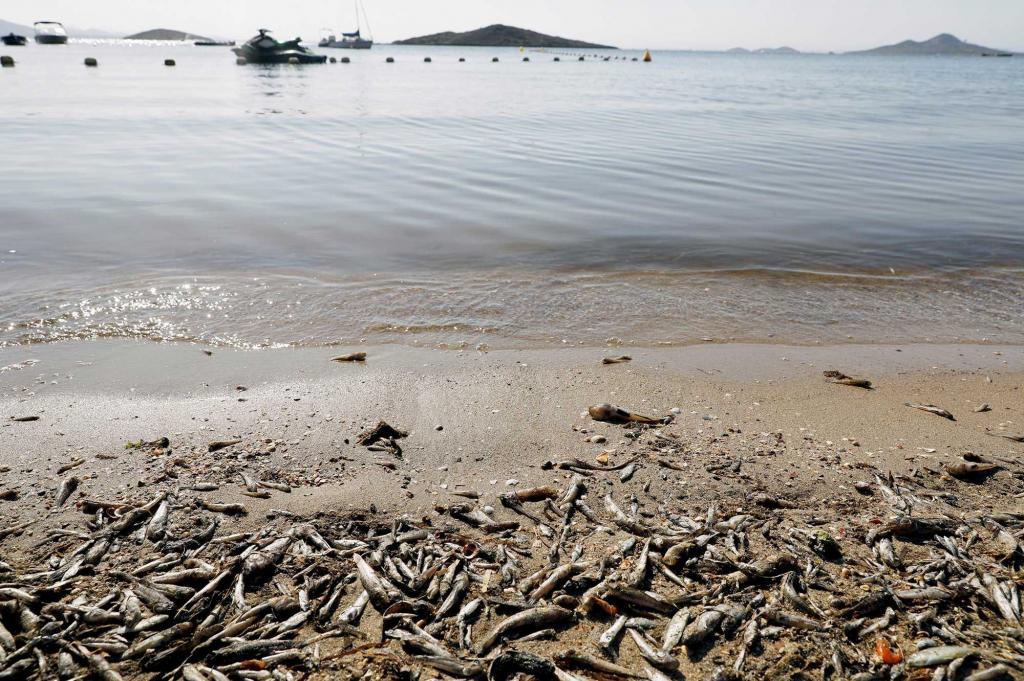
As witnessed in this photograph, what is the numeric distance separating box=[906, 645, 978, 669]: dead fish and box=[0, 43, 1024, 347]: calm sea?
371cm

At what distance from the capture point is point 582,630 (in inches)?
97.1

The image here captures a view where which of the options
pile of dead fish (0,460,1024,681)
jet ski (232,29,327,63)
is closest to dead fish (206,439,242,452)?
pile of dead fish (0,460,1024,681)

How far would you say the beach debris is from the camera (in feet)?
16.3

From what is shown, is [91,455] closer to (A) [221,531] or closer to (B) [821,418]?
(A) [221,531]

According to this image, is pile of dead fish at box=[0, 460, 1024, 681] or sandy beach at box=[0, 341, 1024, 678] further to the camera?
sandy beach at box=[0, 341, 1024, 678]

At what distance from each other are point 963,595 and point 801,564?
23.7 inches

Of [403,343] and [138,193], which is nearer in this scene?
[403,343]

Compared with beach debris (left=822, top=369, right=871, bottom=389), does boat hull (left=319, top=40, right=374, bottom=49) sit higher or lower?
higher

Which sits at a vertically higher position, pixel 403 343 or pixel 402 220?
pixel 402 220

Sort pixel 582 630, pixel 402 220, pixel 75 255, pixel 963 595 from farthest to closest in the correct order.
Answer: pixel 402 220, pixel 75 255, pixel 963 595, pixel 582 630

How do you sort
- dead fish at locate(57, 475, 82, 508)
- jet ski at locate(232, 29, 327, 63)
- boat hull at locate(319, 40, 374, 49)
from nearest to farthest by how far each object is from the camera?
dead fish at locate(57, 475, 82, 508), jet ski at locate(232, 29, 327, 63), boat hull at locate(319, 40, 374, 49)

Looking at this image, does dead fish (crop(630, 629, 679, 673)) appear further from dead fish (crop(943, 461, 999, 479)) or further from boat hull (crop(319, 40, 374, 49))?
boat hull (crop(319, 40, 374, 49))

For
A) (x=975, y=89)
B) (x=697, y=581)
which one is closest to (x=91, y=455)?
(x=697, y=581)

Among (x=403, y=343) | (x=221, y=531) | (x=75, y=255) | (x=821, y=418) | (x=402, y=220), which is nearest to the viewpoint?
(x=221, y=531)
